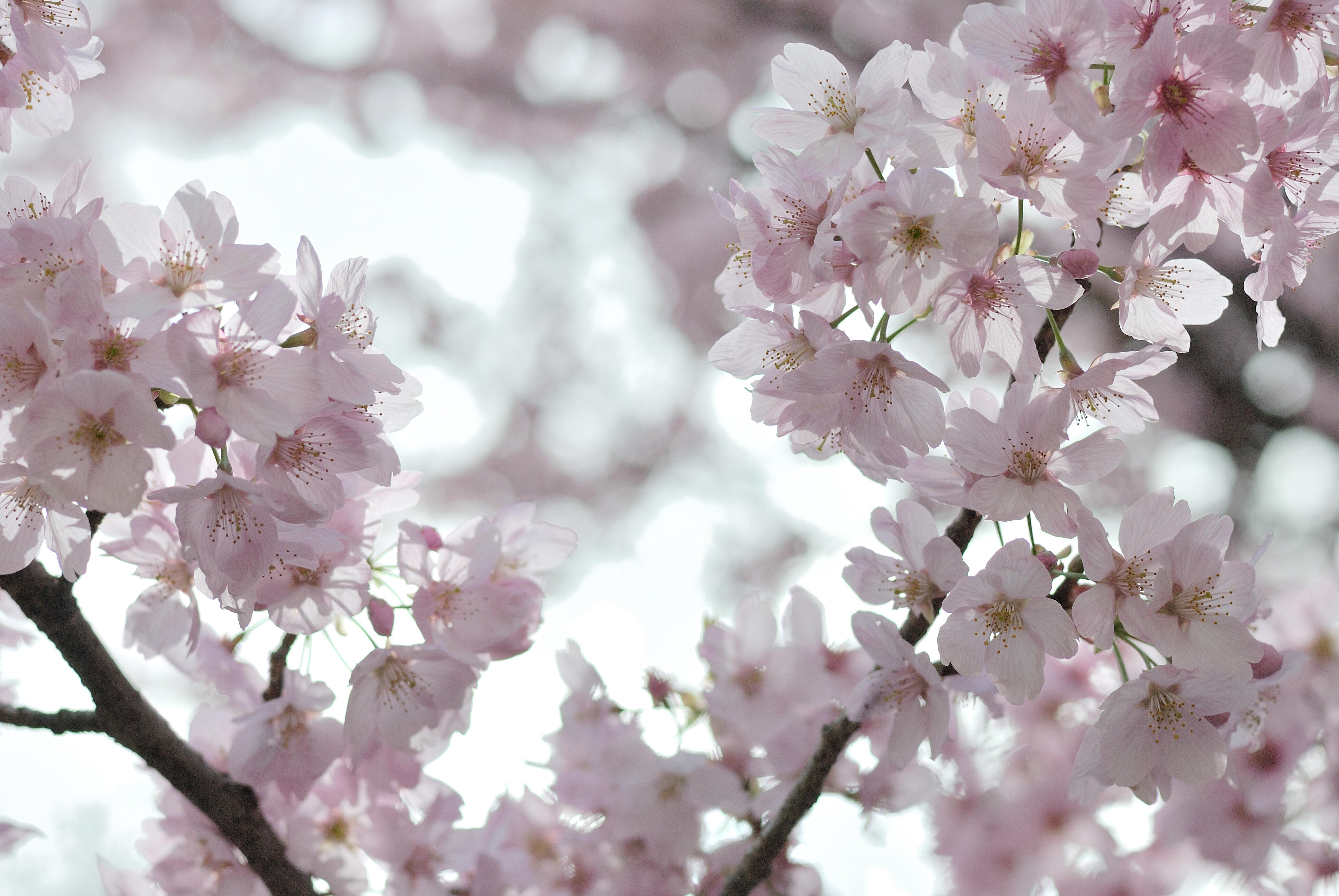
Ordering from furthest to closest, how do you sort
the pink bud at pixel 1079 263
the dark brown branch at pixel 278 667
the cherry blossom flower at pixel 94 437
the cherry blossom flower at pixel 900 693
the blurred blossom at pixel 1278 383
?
the blurred blossom at pixel 1278 383 → the dark brown branch at pixel 278 667 → the cherry blossom flower at pixel 900 693 → the pink bud at pixel 1079 263 → the cherry blossom flower at pixel 94 437

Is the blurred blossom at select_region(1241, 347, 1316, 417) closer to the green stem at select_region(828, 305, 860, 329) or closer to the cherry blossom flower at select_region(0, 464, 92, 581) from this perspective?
the green stem at select_region(828, 305, 860, 329)

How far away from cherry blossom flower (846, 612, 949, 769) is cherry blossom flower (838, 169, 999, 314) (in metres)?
0.35

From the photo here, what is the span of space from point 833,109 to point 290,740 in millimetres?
976

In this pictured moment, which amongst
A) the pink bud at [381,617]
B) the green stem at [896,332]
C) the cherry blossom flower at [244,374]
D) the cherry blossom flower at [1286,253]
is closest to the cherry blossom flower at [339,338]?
the cherry blossom flower at [244,374]

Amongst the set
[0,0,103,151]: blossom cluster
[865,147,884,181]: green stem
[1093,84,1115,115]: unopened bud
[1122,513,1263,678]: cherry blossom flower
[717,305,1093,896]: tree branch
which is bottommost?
[717,305,1093,896]: tree branch

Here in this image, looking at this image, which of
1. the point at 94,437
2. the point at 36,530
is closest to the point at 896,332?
the point at 94,437

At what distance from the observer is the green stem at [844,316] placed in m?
0.97

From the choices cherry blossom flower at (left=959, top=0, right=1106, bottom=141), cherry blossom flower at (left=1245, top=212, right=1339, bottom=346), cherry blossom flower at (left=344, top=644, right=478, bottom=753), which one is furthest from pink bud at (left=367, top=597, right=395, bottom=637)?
cherry blossom flower at (left=1245, top=212, right=1339, bottom=346)

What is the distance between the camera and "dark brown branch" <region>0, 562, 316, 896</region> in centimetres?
102

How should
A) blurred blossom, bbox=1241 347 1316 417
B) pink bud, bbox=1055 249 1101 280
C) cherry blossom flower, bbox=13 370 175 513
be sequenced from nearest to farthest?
1. cherry blossom flower, bbox=13 370 175 513
2. pink bud, bbox=1055 249 1101 280
3. blurred blossom, bbox=1241 347 1316 417

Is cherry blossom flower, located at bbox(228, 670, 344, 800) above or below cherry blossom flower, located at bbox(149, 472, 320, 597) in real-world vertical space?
below

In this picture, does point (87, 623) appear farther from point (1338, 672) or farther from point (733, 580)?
point (733, 580)

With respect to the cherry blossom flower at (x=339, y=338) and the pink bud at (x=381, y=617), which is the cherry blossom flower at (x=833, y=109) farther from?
the pink bud at (x=381, y=617)

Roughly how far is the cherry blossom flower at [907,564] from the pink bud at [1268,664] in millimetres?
325
